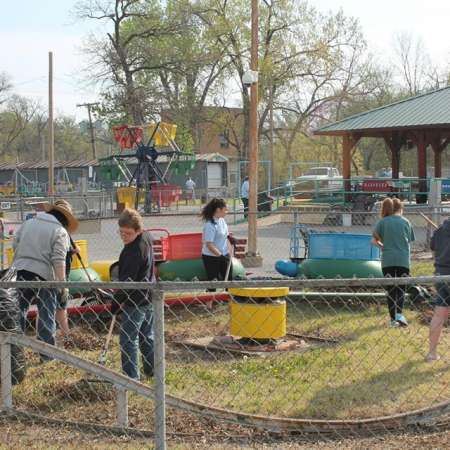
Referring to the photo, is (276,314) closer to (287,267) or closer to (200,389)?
(200,389)

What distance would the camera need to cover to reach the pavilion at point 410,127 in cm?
2275

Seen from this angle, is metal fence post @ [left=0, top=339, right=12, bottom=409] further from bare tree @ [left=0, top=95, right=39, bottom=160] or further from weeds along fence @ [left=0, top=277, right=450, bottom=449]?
bare tree @ [left=0, top=95, right=39, bottom=160]

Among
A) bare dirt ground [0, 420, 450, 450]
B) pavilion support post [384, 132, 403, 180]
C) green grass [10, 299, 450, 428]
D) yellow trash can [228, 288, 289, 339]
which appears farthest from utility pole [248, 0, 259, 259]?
pavilion support post [384, 132, 403, 180]

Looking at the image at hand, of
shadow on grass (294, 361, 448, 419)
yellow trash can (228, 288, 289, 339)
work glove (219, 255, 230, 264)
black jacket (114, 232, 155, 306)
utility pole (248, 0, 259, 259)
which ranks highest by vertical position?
utility pole (248, 0, 259, 259)

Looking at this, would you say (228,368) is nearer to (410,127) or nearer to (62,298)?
(62,298)

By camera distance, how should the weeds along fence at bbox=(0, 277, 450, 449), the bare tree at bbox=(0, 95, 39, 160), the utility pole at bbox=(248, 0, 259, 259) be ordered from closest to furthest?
the weeds along fence at bbox=(0, 277, 450, 449) < the utility pole at bbox=(248, 0, 259, 259) < the bare tree at bbox=(0, 95, 39, 160)

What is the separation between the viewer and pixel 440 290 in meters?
6.41

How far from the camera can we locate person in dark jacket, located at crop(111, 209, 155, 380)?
562cm

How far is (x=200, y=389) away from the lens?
19.0ft

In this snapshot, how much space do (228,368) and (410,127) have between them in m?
17.6

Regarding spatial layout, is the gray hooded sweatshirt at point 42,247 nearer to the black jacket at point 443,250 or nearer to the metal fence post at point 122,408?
the metal fence post at point 122,408

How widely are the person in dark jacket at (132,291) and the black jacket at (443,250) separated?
2.54m

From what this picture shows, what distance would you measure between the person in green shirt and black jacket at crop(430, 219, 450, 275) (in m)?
1.12

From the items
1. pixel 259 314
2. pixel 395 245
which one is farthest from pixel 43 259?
pixel 395 245
